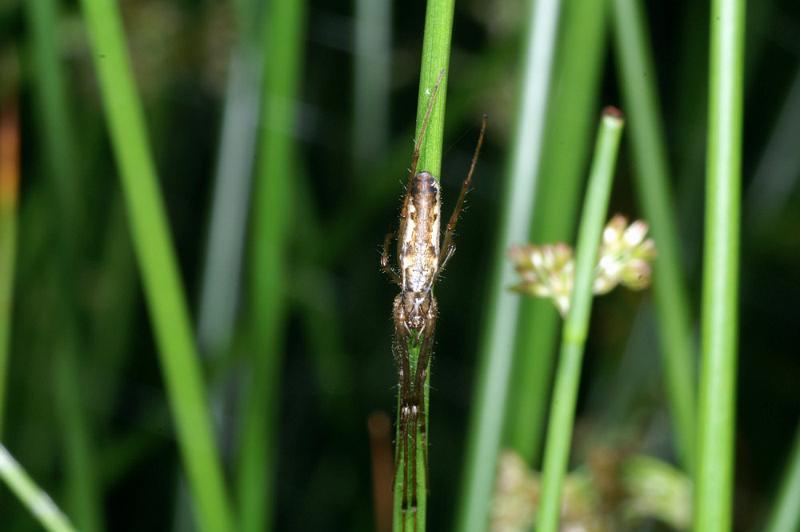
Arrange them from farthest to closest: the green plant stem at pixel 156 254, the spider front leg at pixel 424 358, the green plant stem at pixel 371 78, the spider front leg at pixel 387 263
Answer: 1. the green plant stem at pixel 371 78
2. the spider front leg at pixel 387 263
3. the spider front leg at pixel 424 358
4. the green plant stem at pixel 156 254

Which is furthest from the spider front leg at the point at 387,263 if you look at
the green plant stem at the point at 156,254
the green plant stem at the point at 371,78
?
the green plant stem at the point at 371,78

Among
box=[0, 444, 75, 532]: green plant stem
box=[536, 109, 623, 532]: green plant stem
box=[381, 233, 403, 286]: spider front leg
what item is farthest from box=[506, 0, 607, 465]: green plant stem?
box=[0, 444, 75, 532]: green plant stem

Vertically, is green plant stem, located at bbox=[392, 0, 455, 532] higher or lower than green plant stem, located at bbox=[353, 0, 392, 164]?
lower

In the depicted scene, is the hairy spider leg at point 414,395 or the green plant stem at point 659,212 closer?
the hairy spider leg at point 414,395

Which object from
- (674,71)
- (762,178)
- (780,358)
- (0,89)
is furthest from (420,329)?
(674,71)

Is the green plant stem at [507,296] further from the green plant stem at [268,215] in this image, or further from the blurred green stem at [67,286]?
the blurred green stem at [67,286]

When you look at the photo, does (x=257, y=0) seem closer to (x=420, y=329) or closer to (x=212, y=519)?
(x=420, y=329)

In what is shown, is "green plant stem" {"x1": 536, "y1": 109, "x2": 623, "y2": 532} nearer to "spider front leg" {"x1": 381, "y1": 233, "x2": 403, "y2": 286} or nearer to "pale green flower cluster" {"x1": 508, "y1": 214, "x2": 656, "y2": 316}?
"pale green flower cluster" {"x1": 508, "y1": 214, "x2": 656, "y2": 316}
